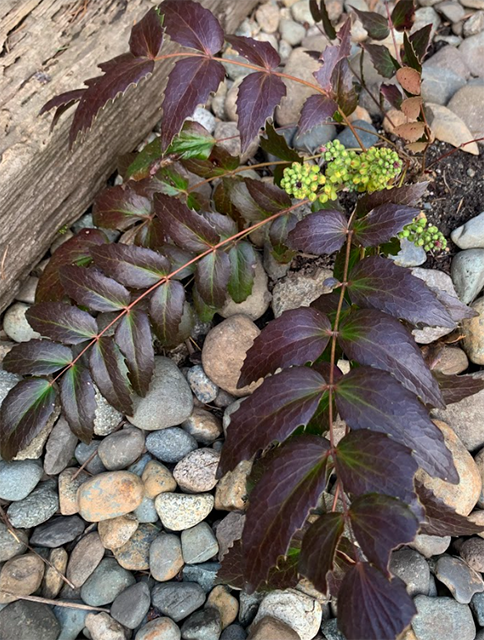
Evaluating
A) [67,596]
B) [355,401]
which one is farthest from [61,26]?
[67,596]

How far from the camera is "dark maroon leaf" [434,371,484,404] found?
141 cm

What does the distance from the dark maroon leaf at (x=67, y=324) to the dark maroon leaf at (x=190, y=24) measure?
65 centimetres

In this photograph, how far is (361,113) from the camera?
1957 mm

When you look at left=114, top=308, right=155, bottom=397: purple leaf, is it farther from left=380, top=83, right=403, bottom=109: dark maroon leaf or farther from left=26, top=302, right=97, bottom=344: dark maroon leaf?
left=380, top=83, right=403, bottom=109: dark maroon leaf

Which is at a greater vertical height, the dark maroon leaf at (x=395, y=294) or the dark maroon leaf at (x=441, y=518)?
the dark maroon leaf at (x=395, y=294)

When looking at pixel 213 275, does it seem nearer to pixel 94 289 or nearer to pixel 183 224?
pixel 183 224

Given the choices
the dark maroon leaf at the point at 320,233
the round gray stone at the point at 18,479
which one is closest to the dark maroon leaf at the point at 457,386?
the dark maroon leaf at the point at 320,233

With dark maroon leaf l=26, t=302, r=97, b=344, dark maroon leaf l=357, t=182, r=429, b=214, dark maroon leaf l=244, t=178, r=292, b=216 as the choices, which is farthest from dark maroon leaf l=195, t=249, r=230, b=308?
dark maroon leaf l=357, t=182, r=429, b=214

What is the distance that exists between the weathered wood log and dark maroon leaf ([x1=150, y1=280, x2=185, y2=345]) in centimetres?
56

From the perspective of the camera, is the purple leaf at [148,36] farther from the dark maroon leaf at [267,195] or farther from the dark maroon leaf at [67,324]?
the dark maroon leaf at [67,324]

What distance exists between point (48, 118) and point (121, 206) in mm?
361

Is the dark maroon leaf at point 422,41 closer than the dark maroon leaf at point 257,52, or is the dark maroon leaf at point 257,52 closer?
the dark maroon leaf at point 257,52

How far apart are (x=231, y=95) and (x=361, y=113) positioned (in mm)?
448

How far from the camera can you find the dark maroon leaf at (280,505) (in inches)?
36.1
